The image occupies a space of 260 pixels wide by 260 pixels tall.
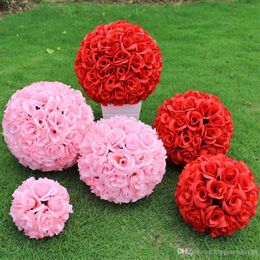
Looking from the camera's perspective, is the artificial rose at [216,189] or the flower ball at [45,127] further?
the flower ball at [45,127]

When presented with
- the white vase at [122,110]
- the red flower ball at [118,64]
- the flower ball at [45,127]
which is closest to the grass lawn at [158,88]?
the flower ball at [45,127]

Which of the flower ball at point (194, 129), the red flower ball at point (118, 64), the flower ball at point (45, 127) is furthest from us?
the red flower ball at point (118, 64)

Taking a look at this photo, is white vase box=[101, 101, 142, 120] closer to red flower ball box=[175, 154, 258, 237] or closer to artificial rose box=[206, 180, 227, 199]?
red flower ball box=[175, 154, 258, 237]

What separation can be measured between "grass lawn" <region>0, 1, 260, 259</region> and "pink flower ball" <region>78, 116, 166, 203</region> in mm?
214

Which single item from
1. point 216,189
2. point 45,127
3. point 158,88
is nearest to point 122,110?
point 45,127

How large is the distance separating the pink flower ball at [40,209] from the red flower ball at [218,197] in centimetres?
88

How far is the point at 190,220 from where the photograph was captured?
356 centimetres

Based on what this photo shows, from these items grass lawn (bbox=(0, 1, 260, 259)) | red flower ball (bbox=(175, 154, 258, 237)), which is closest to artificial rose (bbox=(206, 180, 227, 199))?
red flower ball (bbox=(175, 154, 258, 237))

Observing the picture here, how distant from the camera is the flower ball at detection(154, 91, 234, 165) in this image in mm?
4035

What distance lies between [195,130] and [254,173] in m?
0.73

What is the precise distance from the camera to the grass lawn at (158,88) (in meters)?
3.57

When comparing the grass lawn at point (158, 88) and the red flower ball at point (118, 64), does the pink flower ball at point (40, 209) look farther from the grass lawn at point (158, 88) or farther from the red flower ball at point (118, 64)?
the red flower ball at point (118, 64)

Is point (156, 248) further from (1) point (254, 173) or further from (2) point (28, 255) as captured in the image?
(1) point (254, 173)

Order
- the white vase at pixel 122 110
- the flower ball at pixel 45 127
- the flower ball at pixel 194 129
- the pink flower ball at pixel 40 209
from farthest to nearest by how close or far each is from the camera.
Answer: the white vase at pixel 122 110, the flower ball at pixel 194 129, the flower ball at pixel 45 127, the pink flower ball at pixel 40 209
